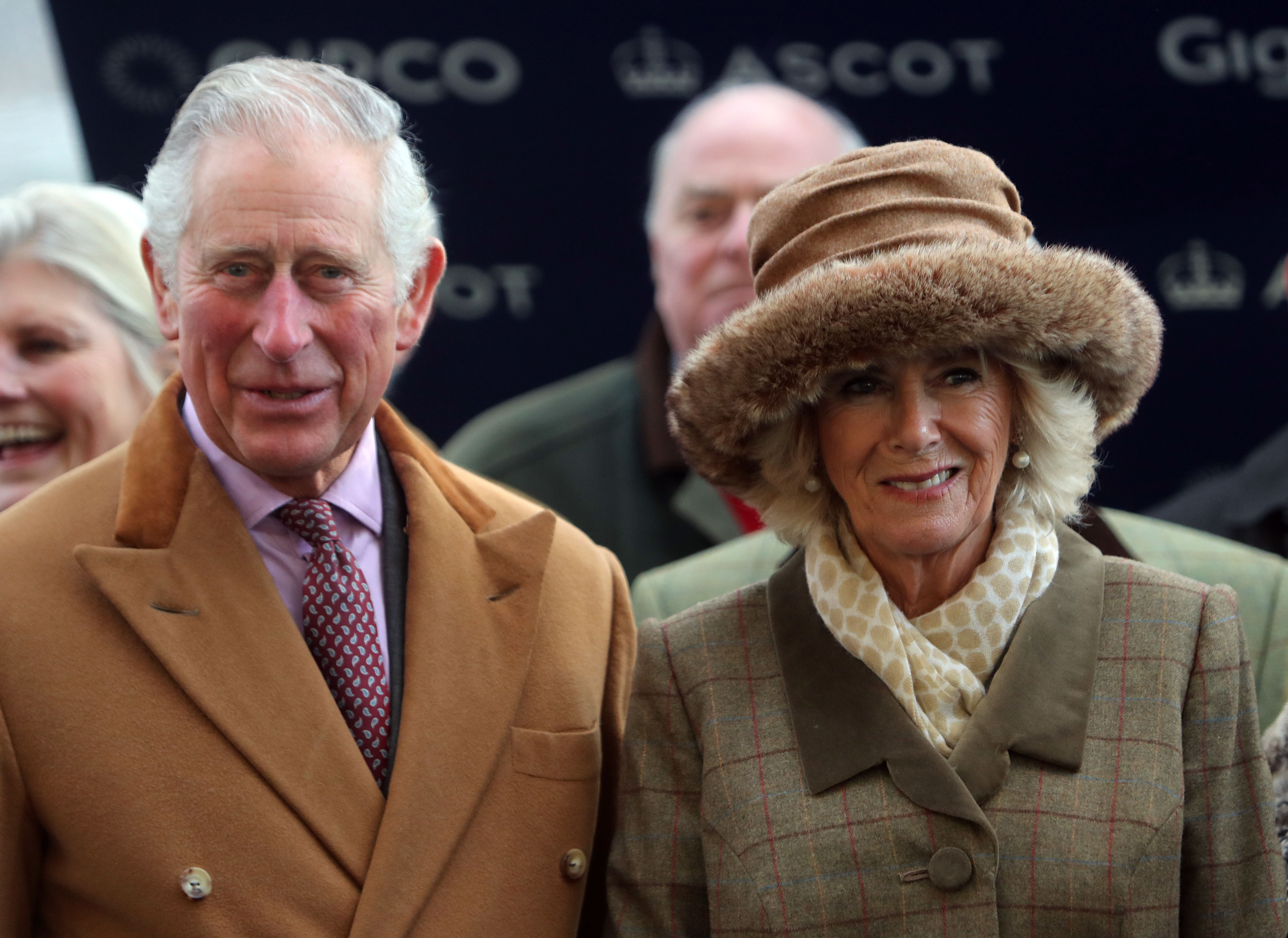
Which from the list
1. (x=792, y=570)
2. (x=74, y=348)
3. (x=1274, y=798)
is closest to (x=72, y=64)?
(x=74, y=348)

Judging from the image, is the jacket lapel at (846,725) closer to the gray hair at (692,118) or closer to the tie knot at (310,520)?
the tie knot at (310,520)

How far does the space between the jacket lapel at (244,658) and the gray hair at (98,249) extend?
80cm

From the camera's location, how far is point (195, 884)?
2.19 m

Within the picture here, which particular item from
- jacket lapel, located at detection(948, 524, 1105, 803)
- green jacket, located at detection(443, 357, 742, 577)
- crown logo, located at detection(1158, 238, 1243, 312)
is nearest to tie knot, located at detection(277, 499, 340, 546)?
jacket lapel, located at detection(948, 524, 1105, 803)

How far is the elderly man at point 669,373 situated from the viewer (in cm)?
369

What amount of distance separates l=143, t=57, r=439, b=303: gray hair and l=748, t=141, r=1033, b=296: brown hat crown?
2.03 ft

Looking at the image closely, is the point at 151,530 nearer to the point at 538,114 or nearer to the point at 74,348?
the point at 74,348

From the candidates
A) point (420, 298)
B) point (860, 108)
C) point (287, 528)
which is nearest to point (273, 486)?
point (287, 528)

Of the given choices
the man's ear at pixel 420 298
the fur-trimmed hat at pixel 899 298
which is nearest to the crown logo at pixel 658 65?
the man's ear at pixel 420 298

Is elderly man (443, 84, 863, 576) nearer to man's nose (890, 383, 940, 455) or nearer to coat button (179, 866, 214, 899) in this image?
man's nose (890, 383, 940, 455)

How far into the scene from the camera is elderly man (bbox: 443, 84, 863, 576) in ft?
12.1

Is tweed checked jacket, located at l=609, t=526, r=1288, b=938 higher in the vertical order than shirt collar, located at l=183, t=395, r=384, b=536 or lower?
lower

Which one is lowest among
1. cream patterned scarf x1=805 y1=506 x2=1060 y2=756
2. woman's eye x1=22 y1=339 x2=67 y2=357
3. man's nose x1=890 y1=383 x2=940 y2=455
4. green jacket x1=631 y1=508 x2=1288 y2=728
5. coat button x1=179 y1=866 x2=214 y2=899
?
green jacket x1=631 y1=508 x2=1288 y2=728

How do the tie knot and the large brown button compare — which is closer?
the large brown button
